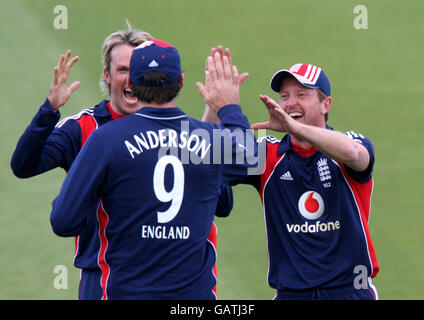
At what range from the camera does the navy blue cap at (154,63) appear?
13.6 feet

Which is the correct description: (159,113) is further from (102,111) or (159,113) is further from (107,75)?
(107,75)

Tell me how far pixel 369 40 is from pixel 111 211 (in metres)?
14.7

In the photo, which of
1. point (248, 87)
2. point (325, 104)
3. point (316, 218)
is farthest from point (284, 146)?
point (248, 87)

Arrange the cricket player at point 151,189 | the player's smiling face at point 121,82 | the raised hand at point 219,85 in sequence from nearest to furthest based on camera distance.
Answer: the cricket player at point 151,189 → the raised hand at point 219,85 → the player's smiling face at point 121,82

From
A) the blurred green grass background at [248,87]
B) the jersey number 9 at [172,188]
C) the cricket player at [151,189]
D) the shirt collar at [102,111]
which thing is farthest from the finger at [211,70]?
the blurred green grass background at [248,87]

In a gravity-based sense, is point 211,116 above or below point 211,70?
below

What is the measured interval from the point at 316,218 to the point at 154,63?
165 cm

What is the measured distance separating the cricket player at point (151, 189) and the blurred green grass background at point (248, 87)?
4.11 metres

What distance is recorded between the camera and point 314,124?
5316 millimetres

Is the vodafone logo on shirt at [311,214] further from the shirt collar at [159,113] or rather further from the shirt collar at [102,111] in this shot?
the shirt collar at [102,111]

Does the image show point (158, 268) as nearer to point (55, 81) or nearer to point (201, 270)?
point (201, 270)

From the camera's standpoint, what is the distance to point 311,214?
5.07 m
